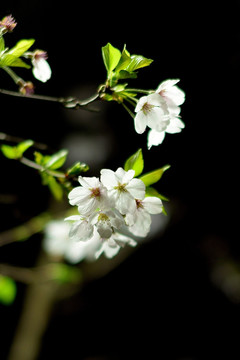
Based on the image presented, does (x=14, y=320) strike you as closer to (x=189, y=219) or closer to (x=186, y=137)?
(x=189, y=219)

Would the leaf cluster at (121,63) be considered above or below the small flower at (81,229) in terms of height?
above

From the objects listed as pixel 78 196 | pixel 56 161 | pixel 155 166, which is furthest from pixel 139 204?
pixel 155 166

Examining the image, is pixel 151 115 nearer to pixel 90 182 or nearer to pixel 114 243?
pixel 90 182

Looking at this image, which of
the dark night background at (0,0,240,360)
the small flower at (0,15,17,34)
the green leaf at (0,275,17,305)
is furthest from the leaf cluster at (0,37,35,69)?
the dark night background at (0,0,240,360)

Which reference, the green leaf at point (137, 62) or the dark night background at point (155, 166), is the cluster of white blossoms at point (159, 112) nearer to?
Answer: the green leaf at point (137, 62)

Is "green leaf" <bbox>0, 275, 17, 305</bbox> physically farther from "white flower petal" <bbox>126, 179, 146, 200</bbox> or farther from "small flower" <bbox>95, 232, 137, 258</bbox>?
"white flower petal" <bbox>126, 179, 146, 200</bbox>

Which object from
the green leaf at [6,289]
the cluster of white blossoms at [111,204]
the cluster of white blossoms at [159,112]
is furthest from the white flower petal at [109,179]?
the green leaf at [6,289]
